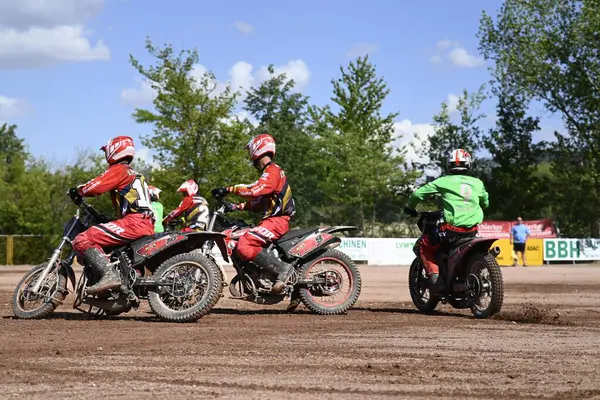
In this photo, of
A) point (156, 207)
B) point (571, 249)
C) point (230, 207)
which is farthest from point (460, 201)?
point (571, 249)

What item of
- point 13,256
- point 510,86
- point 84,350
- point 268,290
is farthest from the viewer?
point 510,86

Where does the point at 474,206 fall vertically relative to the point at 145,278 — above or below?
above

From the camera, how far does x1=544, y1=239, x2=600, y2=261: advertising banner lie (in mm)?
42188

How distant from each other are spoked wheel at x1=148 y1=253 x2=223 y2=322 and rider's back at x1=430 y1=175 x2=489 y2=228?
2988 mm

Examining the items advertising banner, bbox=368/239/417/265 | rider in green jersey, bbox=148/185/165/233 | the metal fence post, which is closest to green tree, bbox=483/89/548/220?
advertising banner, bbox=368/239/417/265

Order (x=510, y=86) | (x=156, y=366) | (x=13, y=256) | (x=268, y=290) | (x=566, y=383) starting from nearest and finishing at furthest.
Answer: (x=566, y=383) < (x=156, y=366) < (x=268, y=290) < (x=13, y=256) < (x=510, y=86)

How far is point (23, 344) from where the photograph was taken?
8117 mm

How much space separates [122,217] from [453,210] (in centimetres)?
375

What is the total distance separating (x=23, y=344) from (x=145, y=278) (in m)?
2.36

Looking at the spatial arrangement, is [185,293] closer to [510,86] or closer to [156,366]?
[156,366]

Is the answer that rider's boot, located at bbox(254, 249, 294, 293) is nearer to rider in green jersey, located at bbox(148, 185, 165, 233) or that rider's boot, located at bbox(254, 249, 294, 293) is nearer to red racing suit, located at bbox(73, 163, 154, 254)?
red racing suit, located at bbox(73, 163, 154, 254)

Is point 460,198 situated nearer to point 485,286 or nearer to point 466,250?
point 466,250

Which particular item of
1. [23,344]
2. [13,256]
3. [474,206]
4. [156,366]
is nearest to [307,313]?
[474,206]

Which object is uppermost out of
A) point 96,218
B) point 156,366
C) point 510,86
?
point 510,86
